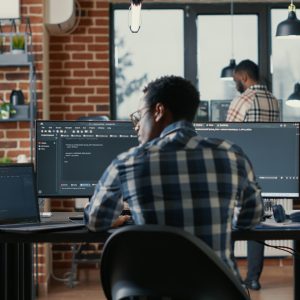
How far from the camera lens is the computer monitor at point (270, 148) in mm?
3197

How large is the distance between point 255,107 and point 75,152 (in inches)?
81.8

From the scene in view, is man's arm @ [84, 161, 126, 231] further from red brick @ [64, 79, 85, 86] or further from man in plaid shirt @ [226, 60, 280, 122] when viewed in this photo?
red brick @ [64, 79, 85, 86]

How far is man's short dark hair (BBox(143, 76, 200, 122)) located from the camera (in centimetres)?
224

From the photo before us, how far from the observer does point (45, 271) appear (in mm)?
5094

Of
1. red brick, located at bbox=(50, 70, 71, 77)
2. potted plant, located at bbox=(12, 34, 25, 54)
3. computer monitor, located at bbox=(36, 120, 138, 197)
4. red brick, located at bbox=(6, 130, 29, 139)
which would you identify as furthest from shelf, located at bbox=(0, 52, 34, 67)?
computer monitor, located at bbox=(36, 120, 138, 197)

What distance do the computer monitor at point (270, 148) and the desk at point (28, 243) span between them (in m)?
0.24

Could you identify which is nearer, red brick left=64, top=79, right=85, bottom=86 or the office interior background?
red brick left=64, top=79, right=85, bottom=86

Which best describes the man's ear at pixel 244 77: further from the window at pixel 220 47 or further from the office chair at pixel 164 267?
the office chair at pixel 164 267

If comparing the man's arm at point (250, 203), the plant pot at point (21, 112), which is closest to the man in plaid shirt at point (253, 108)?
the plant pot at point (21, 112)

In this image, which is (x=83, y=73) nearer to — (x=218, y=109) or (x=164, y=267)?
(x=218, y=109)

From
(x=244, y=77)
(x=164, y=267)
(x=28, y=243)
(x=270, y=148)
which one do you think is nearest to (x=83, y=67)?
(x=244, y=77)

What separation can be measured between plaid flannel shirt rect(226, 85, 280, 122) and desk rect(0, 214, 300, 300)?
6.29ft

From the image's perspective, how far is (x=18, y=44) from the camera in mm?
5039

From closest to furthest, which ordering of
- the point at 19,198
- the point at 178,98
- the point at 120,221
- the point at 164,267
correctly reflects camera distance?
the point at 164,267 < the point at 178,98 < the point at 120,221 < the point at 19,198
